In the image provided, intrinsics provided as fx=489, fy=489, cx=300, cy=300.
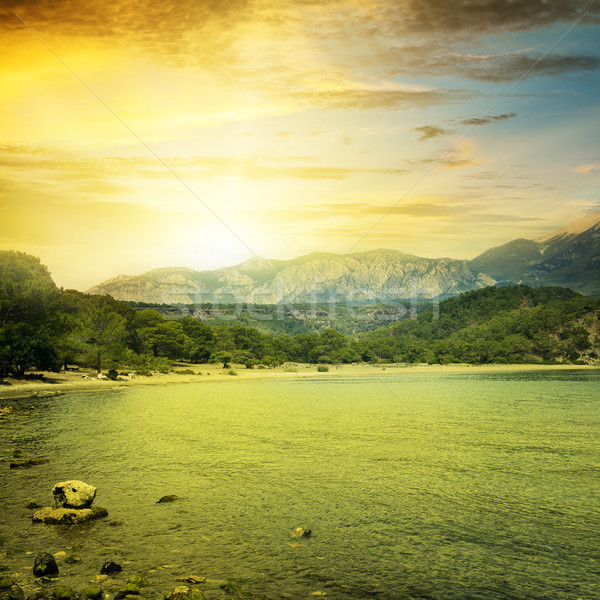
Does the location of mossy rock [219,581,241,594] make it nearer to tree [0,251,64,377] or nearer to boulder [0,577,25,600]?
boulder [0,577,25,600]

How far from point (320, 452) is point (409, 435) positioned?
8708 mm

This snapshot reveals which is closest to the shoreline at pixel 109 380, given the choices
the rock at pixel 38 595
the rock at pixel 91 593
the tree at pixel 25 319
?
the tree at pixel 25 319

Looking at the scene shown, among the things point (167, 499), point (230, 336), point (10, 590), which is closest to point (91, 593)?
point (10, 590)

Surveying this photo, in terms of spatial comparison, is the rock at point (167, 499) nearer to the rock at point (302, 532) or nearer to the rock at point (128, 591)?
the rock at point (302, 532)

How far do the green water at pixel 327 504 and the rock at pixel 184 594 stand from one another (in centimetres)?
57

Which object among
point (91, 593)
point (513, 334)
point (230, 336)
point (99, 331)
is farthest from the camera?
point (513, 334)

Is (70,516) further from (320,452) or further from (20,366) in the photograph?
(20,366)

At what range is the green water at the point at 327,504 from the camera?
466 inches

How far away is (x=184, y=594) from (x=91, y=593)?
6.32 feet

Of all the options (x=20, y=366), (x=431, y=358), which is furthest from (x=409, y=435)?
(x=431, y=358)

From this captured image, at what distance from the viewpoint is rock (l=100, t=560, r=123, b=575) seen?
11695 millimetres

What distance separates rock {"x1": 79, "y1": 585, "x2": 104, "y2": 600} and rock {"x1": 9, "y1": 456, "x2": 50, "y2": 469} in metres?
14.1

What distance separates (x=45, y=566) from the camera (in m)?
11.4

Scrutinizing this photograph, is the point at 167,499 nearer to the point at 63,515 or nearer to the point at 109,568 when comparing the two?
the point at 63,515
